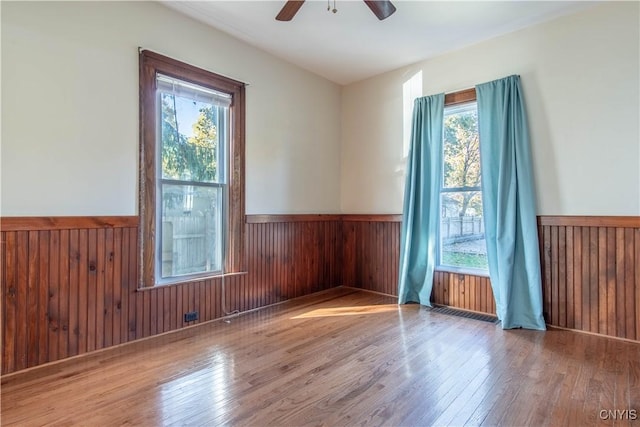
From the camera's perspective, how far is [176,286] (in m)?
3.09

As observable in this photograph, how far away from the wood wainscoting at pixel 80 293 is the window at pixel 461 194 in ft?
8.01

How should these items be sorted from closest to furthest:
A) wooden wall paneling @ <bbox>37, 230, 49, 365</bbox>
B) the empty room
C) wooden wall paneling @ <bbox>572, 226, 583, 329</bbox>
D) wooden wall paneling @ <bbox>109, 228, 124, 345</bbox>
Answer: the empty room < wooden wall paneling @ <bbox>37, 230, 49, 365</bbox> < wooden wall paneling @ <bbox>109, 228, 124, 345</bbox> < wooden wall paneling @ <bbox>572, 226, 583, 329</bbox>

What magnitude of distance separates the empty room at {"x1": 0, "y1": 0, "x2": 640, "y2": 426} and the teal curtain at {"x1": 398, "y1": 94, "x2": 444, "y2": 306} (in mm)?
25

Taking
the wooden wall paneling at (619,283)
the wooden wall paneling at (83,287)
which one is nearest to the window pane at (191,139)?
the wooden wall paneling at (83,287)

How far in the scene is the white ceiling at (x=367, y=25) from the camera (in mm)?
2961

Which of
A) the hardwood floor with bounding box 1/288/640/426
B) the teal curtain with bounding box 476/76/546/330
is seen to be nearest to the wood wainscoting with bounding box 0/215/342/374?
the hardwood floor with bounding box 1/288/640/426

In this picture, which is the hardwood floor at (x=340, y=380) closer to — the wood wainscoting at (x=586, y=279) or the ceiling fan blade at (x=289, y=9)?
the wood wainscoting at (x=586, y=279)

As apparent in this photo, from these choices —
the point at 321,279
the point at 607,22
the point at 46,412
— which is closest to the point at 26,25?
the point at 46,412

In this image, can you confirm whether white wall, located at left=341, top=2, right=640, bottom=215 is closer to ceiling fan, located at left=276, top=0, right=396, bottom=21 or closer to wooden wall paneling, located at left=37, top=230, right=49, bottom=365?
ceiling fan, located at left=276, top=0, right=396, bottom=21

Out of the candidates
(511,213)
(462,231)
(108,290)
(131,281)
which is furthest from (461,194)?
(108,290)

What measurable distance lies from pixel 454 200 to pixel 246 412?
310 centimetres

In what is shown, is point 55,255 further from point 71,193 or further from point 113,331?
point 113,331

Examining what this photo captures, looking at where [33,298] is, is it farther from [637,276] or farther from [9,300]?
[637,276]

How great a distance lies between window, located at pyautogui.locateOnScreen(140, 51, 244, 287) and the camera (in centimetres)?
289
